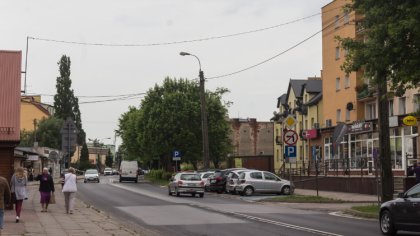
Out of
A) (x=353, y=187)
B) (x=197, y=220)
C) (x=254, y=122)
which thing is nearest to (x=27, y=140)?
(x=254, y=122)

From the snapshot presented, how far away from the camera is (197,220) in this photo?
63.2ft

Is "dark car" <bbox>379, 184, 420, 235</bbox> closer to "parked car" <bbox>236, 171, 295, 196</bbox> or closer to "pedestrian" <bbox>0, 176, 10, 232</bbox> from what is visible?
"pedestrian" <bbox>0, 176, 10, 232</bbox>

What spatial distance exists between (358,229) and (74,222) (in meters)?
8.01

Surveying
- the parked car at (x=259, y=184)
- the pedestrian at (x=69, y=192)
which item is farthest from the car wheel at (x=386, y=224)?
the parked car at (x=259, y=184)

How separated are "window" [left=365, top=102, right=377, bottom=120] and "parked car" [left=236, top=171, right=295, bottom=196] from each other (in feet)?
44.3

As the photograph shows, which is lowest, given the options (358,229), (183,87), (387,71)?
(358,229)

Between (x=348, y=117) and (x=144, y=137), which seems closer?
(x=348, y=117)

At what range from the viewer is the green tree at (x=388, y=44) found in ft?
49.1

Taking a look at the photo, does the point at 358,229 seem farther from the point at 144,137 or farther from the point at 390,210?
the point at 144,137

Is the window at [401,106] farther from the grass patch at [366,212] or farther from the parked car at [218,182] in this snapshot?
the grass patch at [366,212]

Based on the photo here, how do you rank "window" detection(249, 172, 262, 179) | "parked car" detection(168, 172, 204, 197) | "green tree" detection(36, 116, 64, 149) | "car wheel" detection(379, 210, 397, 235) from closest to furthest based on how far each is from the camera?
"car wheel" detection(379, 210, 397, 235), "parked car" detection(168, 172, 204, 197), "window" detection(249, 172, 262, 179), "green tree" detection(36, 116, 64, 149)

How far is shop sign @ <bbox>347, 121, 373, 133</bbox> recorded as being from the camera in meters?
45.0

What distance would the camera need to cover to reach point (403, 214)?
14.9 m

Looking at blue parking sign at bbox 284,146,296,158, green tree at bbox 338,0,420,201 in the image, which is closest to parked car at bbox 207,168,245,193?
blue parking sign at bbox 284,146,296,158
